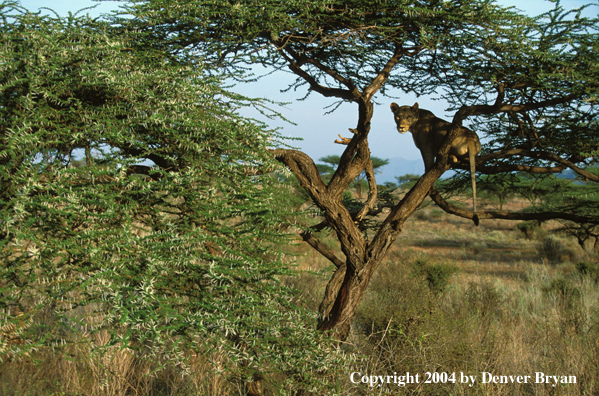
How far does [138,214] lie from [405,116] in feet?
11.6

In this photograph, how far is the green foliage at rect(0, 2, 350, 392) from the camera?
2348 mm

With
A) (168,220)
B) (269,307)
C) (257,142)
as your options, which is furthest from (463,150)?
(168,220)

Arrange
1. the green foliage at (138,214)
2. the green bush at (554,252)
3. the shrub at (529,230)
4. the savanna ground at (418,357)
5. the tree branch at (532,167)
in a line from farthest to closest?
the shrub at (529,230) < the green bush at (554,252) < the tree branch at (532,167) < the savanna ground at (418,357) < the green foliage at (138,214)

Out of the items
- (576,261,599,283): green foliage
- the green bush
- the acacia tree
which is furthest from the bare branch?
the green bush

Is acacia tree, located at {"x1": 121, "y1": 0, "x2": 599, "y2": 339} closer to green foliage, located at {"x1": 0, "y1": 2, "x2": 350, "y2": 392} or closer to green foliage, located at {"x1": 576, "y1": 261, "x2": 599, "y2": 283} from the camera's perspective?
green foliage, located at {"x1": 0, "y1": 2, "x2": 350, "y2": 392}

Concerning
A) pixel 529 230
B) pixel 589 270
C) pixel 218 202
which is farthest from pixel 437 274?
pixel 529 230

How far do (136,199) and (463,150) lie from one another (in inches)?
144

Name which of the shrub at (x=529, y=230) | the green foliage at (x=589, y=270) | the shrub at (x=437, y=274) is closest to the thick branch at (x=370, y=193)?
the shrub at (x=437, y=274)

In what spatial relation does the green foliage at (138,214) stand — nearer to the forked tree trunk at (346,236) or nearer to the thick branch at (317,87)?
the forked tree trunk at (346,236)

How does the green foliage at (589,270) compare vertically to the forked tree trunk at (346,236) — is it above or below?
below

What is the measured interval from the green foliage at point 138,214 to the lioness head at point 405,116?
2453 mm

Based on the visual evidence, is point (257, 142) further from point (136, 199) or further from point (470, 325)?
point (470, 325)

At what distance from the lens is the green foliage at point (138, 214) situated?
2348 millimetres

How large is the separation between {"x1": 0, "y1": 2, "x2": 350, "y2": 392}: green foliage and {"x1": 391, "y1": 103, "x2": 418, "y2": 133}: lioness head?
2.45m
